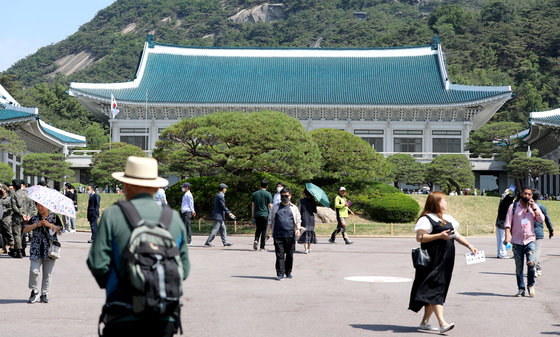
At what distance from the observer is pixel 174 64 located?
6238cm

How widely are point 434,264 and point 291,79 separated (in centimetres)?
5242

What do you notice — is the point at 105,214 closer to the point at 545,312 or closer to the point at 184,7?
the point at 545,312

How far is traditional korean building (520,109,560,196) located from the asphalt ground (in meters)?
31.7

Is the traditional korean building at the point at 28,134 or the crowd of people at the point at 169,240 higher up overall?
the traditional korean building at the point at 28,134

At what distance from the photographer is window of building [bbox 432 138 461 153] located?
5853 cm

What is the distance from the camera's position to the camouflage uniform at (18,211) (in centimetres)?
1652

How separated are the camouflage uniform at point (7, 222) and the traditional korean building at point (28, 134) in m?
23.9

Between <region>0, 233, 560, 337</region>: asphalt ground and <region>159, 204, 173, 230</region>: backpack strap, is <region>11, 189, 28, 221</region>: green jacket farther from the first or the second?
<region>159, 204, 173, 230</region>: backpack strap

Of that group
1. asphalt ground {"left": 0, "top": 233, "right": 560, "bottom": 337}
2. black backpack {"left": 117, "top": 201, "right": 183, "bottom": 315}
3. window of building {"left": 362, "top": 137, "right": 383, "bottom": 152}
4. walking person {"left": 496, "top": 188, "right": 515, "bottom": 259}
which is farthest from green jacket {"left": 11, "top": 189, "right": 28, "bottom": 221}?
window of building {"left": 362, "top": 137, "right": 383, "bottom": 152}

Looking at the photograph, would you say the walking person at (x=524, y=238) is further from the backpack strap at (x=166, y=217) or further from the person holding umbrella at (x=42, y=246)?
the backpack strap at (x=166, y=217)

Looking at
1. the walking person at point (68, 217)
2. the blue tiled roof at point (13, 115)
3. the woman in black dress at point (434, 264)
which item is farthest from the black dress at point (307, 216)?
the blue tiled roof at point (13, 115)

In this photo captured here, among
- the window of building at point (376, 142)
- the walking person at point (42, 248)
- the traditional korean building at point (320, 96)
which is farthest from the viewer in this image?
the window of building at point (376, 142)

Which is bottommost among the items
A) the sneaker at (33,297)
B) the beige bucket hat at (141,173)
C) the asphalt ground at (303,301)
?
the asphalt ground at (303,301)

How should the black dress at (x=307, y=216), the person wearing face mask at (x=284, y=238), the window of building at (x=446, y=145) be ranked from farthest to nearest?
the window of building at (x=446, y=145) < the black dress at (x=307, y=216) < the person wearing face mask at (x=284, y=238)
